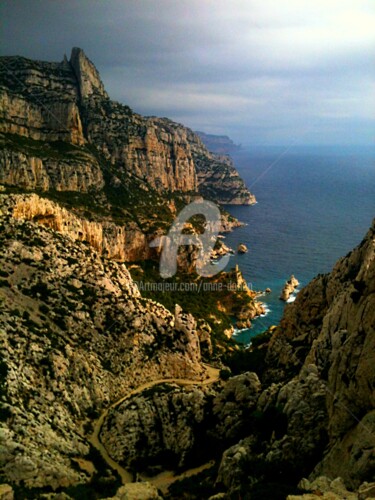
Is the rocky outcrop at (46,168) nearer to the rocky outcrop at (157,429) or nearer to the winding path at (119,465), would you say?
the winding path at (119,465)

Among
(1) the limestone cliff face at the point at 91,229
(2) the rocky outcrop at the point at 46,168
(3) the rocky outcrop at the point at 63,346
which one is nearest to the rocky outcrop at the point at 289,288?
(1) the limestone cliff face at the point at 91,229

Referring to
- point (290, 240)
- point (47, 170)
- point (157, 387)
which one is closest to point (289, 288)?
point (290, 240)

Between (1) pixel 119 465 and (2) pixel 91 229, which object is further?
(2) pixel 91 229

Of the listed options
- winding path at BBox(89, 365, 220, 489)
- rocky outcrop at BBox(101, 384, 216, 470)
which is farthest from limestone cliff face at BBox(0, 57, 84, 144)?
rocky outcrop at BBox(101, 384, 216, 470)

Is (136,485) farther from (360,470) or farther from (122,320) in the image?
(122,320)

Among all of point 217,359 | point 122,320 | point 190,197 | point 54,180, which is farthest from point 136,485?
point 190,197

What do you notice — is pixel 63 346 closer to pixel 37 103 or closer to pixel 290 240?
pixel 37 103

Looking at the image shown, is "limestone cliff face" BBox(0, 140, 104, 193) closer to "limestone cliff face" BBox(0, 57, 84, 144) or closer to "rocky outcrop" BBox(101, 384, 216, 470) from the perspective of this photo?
"limestone cliff face" BBox(0, 57, 84, 144)

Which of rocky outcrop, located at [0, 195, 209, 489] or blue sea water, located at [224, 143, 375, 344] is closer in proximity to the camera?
rocky outcrop, located at [0, 195, 209, 489]
